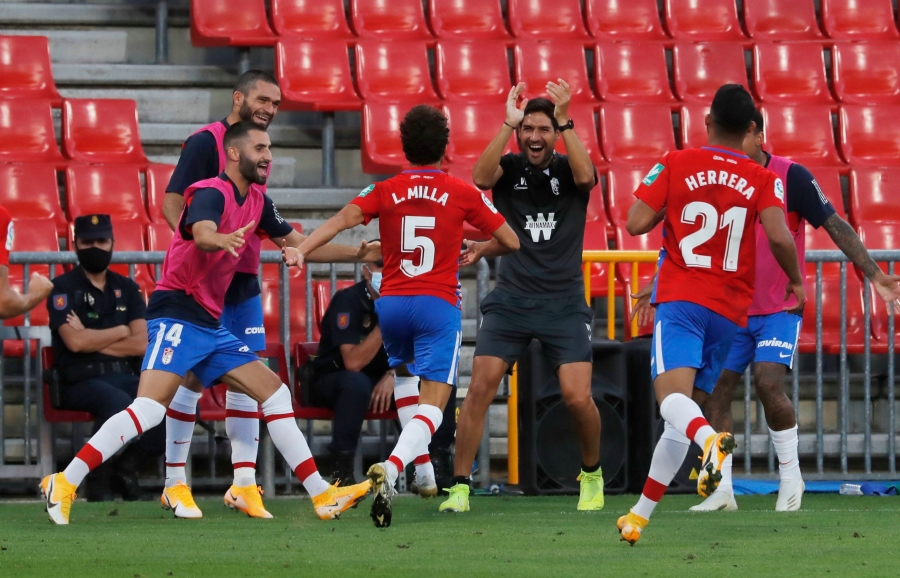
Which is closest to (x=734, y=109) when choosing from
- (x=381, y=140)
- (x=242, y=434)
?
(x=242, y=434)

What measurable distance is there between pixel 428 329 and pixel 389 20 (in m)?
6.20

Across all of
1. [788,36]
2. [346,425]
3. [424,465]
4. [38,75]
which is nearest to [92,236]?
[346,425]

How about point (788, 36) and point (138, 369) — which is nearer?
point (138, 369)

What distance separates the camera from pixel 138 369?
8.62 m

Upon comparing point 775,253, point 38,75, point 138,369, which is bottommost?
point 138,369

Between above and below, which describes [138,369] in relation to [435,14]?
below

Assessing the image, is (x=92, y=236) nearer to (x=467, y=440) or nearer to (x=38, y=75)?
(x=467, y=440)

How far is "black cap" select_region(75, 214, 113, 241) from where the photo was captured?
27.2ft

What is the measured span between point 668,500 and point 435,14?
586cm

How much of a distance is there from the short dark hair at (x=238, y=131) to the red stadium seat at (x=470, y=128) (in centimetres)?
453

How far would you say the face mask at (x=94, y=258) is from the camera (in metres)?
8.39

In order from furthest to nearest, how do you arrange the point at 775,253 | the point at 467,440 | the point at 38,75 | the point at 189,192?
the point at 38,75 < the point at 467,440 < the point at 189,192 < the point at 775,253

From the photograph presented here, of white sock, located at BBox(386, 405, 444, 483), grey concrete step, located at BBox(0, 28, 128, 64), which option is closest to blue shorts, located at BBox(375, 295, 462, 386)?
white sock, located at BBox(386, 405, 444, 483)

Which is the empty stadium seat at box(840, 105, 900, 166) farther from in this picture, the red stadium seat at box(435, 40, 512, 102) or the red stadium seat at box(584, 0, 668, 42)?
the red stadium seat at box(435, 40, 512, 102)
